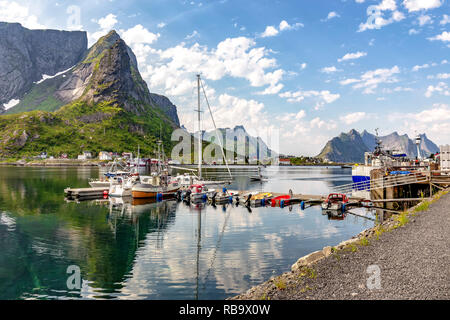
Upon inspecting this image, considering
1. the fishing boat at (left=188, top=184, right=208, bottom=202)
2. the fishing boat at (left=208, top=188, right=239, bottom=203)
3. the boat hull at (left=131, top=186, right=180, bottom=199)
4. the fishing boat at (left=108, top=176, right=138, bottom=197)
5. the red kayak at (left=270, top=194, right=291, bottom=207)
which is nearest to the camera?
the red kayak at (left=270, top=194, right=291, bottom=207)

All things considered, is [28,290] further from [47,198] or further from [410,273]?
[47,198]

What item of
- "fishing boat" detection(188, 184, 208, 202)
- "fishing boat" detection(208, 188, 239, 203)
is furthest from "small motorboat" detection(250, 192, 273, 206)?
"fishing boat" detection(188, 184, 208, 202)

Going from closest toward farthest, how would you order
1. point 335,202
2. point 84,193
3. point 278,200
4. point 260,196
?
point 335,202 → point 278,200 → point 260,196 → point 84,193

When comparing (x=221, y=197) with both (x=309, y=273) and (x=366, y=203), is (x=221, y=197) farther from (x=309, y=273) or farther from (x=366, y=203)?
(x=309, y=273)

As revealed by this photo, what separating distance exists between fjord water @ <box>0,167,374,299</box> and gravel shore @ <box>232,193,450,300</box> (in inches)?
220

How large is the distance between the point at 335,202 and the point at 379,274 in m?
43.6

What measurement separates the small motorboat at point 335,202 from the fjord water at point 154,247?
280cm

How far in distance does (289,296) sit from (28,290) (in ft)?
59.9

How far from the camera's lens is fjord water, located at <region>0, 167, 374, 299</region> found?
2114 centimetres

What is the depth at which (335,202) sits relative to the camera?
2208 inches

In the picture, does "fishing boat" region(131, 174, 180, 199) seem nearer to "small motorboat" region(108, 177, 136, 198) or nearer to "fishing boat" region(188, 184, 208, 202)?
"small motorboat" region(108, 177, 136, 198)

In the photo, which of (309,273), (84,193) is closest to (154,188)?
(84,193)
